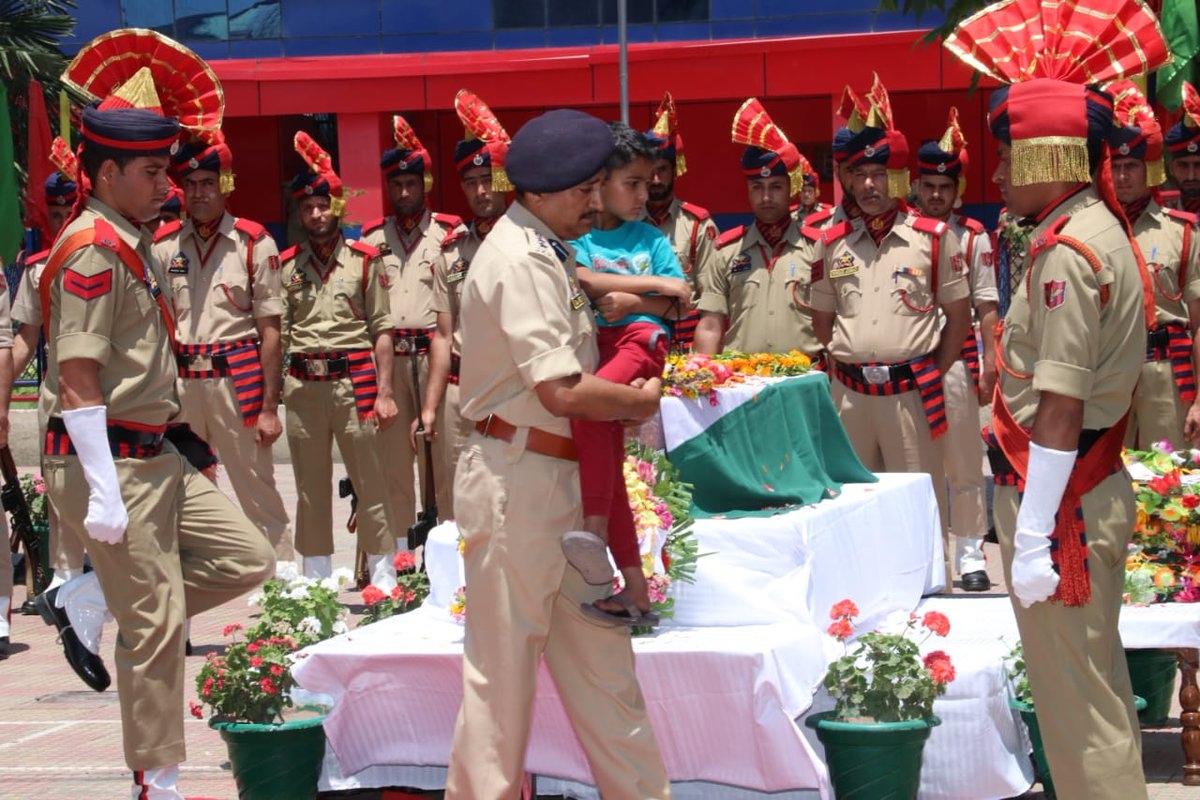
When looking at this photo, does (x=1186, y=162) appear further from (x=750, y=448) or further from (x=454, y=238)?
(x=750, y=448)

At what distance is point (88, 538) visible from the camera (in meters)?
6.16

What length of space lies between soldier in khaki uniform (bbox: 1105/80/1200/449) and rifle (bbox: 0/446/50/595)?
6.36m

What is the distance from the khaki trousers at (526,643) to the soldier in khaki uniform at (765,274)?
573 centimetres

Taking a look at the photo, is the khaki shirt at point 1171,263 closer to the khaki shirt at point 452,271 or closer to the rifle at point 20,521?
the khaki shirt at point 452,271

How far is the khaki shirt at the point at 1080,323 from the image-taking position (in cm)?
499

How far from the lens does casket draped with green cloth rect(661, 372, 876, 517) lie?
7707 mm

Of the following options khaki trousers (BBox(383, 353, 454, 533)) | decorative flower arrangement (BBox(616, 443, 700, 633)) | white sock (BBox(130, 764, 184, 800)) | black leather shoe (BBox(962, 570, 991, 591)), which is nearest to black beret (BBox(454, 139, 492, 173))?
khaki trousers (BBox(383, 353, 454, 533))

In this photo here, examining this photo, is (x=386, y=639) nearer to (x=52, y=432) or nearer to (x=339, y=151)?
(x=52, y=432)

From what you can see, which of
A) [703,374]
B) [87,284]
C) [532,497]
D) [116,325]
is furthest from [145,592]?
[703,374]

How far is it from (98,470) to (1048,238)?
304cm

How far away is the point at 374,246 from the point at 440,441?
1.29 m

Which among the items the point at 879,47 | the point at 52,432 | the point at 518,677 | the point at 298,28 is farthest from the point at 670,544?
the point at 298,28

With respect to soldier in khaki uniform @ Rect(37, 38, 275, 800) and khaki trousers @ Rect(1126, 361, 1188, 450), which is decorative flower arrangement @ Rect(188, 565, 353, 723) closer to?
soldier in khaki uniform @ Rect(37, 38, 275, 800)

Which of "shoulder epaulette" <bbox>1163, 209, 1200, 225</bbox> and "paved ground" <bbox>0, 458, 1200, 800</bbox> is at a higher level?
"shoulder epaulette" <bbox>1163, 209, 1200, 225</bbox>
